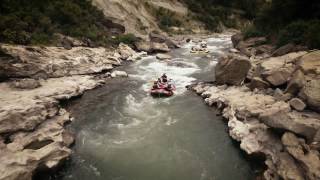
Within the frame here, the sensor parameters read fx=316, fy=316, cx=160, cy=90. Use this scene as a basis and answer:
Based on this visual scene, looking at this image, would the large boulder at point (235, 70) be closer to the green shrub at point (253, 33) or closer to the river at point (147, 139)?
the river at point (147, 139)

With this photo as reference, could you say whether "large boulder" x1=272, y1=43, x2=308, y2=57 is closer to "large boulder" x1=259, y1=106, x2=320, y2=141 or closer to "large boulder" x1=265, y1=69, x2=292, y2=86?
"large boulder" x1=265, y1=69, x2=292, y2=86

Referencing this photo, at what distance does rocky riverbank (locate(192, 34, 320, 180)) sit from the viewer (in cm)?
1262

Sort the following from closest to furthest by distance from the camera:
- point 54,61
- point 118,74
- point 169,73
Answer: point 54,61 < point 118,74 < point 169,73

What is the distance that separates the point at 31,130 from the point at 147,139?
5.76 meters

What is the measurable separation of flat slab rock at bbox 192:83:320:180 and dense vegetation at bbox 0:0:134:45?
19113 millimetres

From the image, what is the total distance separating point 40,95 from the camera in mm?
19875

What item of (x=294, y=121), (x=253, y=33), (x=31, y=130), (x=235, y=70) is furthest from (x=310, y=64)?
(x=253, y=33)

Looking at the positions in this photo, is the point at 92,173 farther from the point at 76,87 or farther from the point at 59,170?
the point at 76,87

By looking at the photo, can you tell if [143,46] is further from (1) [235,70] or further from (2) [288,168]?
(2) [288,168]

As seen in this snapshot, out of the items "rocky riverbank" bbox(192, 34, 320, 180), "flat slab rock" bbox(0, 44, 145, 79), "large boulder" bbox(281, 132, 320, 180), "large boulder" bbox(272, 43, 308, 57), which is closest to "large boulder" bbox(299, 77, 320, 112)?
"rocky riverbank" bbox(192, 34, 320, 180)

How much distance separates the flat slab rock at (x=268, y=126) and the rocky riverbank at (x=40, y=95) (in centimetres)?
862

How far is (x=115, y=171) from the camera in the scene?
1377 centimetres

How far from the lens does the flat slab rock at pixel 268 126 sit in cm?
1252

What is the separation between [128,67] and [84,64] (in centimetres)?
481
